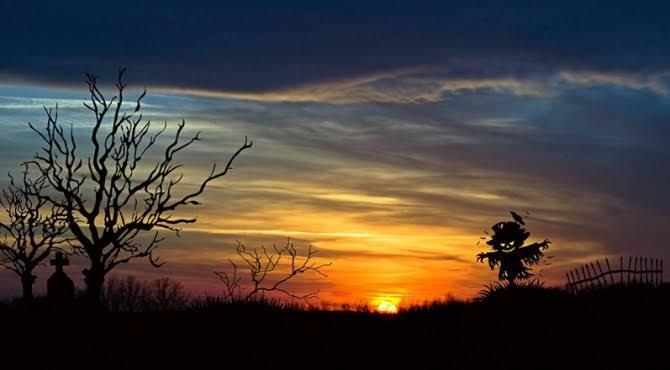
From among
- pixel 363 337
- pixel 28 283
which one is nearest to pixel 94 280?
pixel 363 337

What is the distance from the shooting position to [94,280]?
2245 cm

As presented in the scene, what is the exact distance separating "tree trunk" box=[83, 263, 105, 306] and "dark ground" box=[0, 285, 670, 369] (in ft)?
1.81

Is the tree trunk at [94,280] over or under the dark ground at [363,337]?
over

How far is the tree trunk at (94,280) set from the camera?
73.2 ft

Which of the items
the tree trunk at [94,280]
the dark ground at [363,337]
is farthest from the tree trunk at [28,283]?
the tree trunk at [94,280]

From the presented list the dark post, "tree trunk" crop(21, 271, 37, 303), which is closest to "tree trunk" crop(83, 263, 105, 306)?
the dark post

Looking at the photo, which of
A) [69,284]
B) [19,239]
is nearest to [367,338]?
[69,284]

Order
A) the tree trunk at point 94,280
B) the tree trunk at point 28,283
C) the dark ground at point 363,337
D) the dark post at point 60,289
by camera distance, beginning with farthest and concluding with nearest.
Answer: the tree trunk at point 28,283
the dark post at point 60,289
the tree trunk at point 94,280
the dark ground at point 363,337

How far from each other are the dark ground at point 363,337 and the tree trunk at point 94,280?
1.81 ft

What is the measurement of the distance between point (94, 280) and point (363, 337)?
292 inches

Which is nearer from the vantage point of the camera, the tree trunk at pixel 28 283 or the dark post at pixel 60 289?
the dark post at pixel 60 289

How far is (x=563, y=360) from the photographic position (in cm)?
1925

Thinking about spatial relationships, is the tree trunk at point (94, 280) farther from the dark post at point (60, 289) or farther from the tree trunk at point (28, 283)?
the tree trunk at point (28, 283)

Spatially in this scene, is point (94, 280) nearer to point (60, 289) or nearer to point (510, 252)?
point (60, 289)
